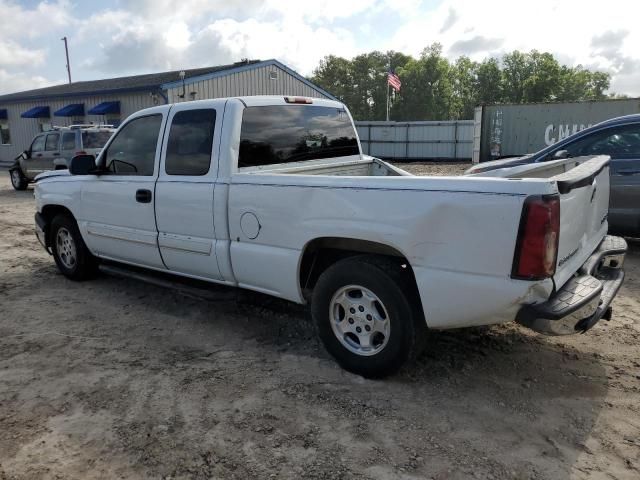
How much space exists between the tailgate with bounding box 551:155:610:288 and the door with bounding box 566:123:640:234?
2.92 metres

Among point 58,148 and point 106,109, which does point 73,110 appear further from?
point 58,148

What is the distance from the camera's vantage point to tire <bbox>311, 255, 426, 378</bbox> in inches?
128

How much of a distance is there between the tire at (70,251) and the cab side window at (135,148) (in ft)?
3.46

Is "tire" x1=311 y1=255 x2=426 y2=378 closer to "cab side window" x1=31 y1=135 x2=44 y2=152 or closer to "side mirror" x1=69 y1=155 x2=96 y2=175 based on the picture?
"side mirror" x1=69 y1=155 x2=96 y2=175

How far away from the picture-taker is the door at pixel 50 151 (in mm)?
15164

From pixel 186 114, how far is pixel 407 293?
2.49 meters

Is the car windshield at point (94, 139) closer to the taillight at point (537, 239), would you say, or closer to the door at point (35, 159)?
the door at point (35, 159)

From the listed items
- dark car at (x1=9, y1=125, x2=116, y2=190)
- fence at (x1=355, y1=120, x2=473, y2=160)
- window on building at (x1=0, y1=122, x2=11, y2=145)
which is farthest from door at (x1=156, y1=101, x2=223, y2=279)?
window on building at (x1=0, y1=122, x2=11, y2=145)

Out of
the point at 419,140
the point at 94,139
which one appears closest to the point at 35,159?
the point at 94,139

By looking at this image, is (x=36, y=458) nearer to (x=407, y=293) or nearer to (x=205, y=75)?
(x=407, y=293)

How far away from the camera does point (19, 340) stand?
436cm

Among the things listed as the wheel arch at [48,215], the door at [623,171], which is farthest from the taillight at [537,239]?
the wheel arch at [48,215]

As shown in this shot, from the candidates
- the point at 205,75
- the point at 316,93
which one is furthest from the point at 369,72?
the point at 205,75

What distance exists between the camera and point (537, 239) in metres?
2.71
